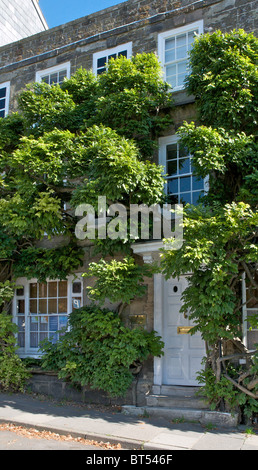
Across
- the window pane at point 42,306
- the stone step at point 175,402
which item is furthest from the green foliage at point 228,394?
the window pane at point 42,306

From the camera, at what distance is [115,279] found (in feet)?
24.6

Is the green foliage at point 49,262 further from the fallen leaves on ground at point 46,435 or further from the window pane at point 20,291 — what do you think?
the fallen leaves on ground at point 46,435

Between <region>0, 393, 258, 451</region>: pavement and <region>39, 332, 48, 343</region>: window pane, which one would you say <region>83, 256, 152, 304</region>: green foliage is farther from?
<region>39, 332, 48, 343</region>: window pane

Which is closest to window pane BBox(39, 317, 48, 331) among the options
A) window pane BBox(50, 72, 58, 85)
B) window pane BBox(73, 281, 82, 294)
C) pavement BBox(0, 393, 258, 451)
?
window pane BBox(73, 281, 82, 294)

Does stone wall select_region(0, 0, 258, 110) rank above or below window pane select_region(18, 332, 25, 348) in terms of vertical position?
above

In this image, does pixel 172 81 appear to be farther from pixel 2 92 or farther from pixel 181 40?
Answer: pixel 2 92

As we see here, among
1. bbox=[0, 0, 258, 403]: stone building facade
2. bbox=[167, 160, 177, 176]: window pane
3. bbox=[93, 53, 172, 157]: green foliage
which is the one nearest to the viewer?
bbox=[0, 0, 258, 403]: stone building facade

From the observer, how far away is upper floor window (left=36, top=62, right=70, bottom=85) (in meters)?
11.4

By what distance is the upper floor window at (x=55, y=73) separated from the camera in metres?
11.4

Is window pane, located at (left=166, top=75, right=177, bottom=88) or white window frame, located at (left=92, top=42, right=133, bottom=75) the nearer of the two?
window pane, located at (left=166, top=75, right=177, bottom=88)

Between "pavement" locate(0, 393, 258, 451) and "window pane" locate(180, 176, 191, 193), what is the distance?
443 cm

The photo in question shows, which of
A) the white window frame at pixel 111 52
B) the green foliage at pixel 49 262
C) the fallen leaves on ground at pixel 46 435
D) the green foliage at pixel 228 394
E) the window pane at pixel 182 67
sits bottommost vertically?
the fallen leaves on ground at pixel 46 435

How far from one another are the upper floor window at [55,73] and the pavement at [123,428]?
26.5ft
